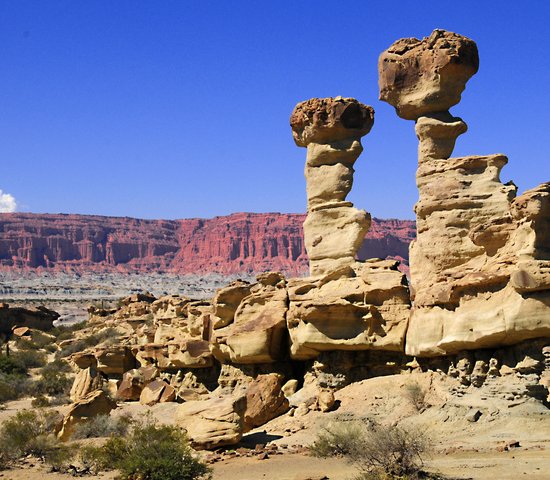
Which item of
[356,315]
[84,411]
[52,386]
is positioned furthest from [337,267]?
[52,386]

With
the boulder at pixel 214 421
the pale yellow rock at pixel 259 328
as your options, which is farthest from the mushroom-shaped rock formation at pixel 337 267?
the boulder at pixel 214 421

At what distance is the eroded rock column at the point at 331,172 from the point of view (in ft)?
73.9

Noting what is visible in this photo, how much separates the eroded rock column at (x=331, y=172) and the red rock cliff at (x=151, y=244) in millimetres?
133658

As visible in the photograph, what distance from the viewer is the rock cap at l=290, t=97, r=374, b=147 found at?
75.6ft

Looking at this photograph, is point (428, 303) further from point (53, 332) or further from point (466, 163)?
point (53, 332)

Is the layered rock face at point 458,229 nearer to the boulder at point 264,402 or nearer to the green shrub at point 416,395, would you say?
the green shrub at point 416,395

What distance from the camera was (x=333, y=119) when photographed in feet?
75.5

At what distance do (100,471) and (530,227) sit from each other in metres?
9.18

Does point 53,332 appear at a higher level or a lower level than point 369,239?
lower

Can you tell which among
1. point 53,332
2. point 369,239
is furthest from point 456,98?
point 369,239

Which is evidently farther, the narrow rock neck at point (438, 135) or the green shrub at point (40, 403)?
the green shrub at point (40, 403)

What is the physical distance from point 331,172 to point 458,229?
5.35 m

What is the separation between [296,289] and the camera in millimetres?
21141

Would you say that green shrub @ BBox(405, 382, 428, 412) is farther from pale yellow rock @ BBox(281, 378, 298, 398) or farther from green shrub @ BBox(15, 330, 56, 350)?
green shrub @ BBox(15, 330, 56, 350)
